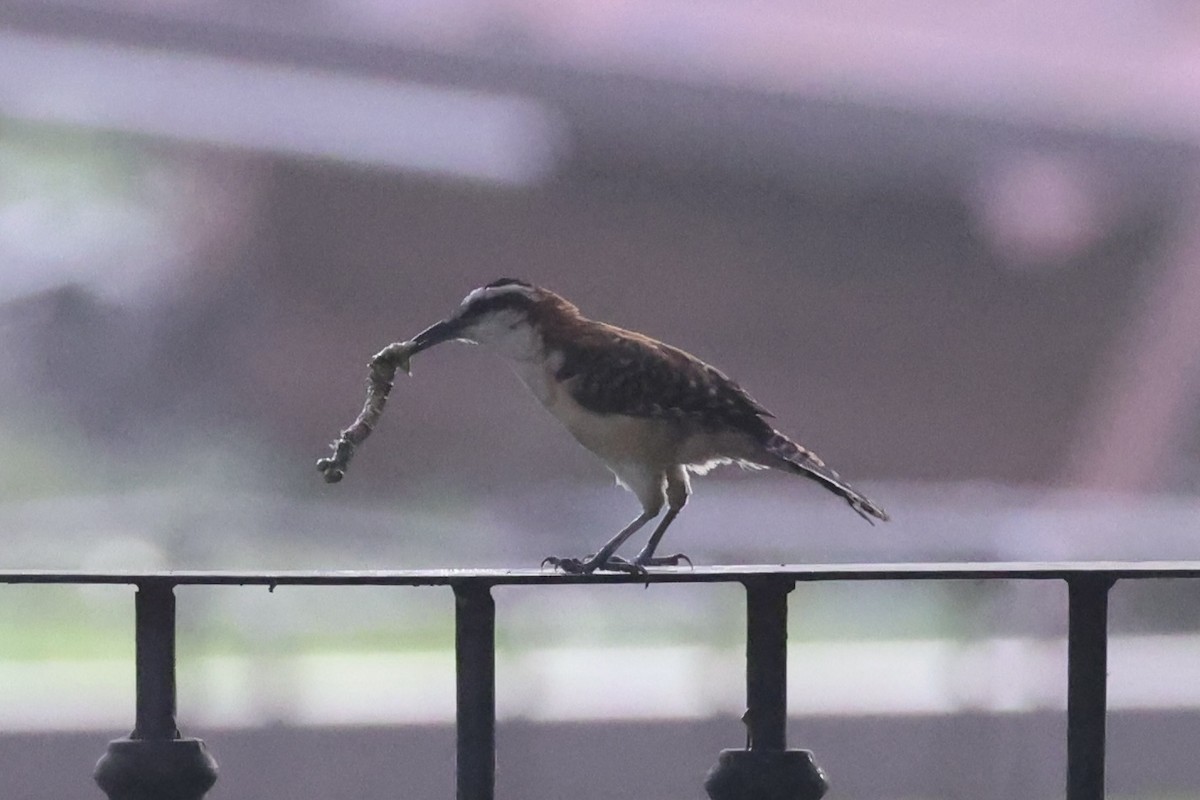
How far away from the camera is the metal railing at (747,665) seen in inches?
41.6

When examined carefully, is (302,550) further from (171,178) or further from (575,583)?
(575,583)

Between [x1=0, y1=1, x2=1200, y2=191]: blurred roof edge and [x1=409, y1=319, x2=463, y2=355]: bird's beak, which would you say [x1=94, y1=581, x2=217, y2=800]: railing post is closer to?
[x1=409, y1=319, x2=463, y2=355]: bird's beak

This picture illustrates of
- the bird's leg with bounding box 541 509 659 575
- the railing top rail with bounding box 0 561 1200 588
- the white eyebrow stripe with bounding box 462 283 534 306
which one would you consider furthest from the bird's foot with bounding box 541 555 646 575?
the railing top rail with bounding box 0 561 1200 588

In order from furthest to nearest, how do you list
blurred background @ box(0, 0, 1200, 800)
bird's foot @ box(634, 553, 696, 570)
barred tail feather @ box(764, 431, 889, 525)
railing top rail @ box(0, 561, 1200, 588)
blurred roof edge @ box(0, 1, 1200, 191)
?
blurred roof edge @ box(0, 1, 1200, 191) → blurred background @ box(0, 0, 1200, 800) → bird's foot @ box(634, 553, 696, 570) → barred tail feather @ box(764, 431, 889, 525) → railing top rail @ box(0, 561, 1200, 588)

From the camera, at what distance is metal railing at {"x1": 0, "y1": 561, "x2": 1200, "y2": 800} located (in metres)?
1.06

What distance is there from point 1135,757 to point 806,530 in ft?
11.9

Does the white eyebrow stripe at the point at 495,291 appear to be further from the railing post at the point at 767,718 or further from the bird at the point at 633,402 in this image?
the railing post at the point at 767,718

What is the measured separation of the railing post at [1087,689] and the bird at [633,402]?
848 mm

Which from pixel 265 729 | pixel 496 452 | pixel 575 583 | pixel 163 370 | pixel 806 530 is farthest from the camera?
pixel 496 452

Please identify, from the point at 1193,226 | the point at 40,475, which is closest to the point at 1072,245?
the point at 1193,226

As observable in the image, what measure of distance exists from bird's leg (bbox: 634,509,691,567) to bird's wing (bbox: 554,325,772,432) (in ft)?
0.51

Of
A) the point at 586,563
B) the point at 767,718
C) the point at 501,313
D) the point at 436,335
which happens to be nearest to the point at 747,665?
the point at 767,718

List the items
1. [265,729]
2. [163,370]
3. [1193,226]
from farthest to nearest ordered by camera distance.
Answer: [1193,226]
[163,370]
[265,729]

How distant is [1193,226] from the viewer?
15289 millimetres
